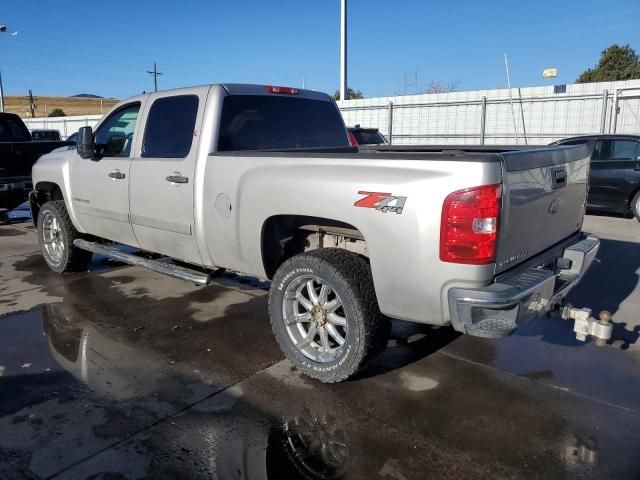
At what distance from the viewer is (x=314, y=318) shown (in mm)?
3781

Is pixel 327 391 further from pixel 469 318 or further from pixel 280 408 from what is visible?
pixel 469 318

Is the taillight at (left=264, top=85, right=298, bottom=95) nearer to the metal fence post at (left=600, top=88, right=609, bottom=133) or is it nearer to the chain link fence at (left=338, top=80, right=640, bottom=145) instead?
the chain link fence at (left=338, top=80, right=640, bottom=145)

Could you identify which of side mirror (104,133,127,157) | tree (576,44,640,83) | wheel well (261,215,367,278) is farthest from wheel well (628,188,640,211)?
tree (576,44,640,83)

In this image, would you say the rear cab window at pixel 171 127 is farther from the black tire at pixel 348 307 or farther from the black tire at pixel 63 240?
the black tire at pixel 63 240

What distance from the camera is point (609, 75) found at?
40.2m

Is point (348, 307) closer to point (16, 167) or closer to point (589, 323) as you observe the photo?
point (589, 323)

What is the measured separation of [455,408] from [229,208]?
213 cm

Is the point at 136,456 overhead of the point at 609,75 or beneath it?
beneath

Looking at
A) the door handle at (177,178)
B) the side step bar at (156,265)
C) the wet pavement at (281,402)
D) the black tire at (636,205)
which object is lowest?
the wet pavement at (281,402)

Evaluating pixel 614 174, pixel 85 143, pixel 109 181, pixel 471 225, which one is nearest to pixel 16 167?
pixel 85 143

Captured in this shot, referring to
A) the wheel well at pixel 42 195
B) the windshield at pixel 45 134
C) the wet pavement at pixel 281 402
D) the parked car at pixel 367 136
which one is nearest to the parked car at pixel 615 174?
the parked car at pixel 367 136

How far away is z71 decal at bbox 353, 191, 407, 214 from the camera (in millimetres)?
3078

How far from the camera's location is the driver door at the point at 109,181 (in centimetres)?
525

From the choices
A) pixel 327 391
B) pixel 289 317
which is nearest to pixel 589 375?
pixel 327 391
